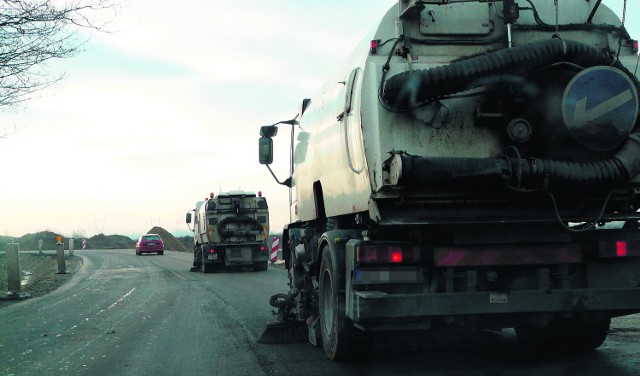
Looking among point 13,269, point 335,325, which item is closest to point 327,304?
point 335,325

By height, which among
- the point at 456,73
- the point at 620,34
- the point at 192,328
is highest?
the point at 620,34

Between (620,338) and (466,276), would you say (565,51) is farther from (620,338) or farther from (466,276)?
(620,338)

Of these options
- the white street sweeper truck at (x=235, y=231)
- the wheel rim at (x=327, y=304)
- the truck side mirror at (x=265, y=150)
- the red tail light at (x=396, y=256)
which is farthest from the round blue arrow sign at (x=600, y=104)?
the white street sweeper truck at (x=235, y=231)

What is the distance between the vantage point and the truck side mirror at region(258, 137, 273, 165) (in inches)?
446

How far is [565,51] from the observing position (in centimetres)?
582

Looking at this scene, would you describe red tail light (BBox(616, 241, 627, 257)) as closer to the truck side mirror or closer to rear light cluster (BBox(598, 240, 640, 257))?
rear light cluster (BBox(598, 240, 640, 257))

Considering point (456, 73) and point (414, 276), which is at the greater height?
Answer: point (456, 73)

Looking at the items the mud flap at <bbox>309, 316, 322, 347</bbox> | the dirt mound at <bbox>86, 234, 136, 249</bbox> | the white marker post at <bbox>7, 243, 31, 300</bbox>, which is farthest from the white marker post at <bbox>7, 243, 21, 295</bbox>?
the dirt mound at <bbox>86, 234, 136, 249</bbox>

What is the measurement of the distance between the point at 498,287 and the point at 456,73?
76.7 inches

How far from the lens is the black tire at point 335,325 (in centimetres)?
668

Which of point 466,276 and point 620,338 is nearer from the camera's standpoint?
point 466,276

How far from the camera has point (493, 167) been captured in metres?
5.77

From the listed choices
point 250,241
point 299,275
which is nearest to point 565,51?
point 299,275

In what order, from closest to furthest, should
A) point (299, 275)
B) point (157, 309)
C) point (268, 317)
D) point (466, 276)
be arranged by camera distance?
point (466, 276)
point (299, 275)
point (268, 317)
point (157, 309)
